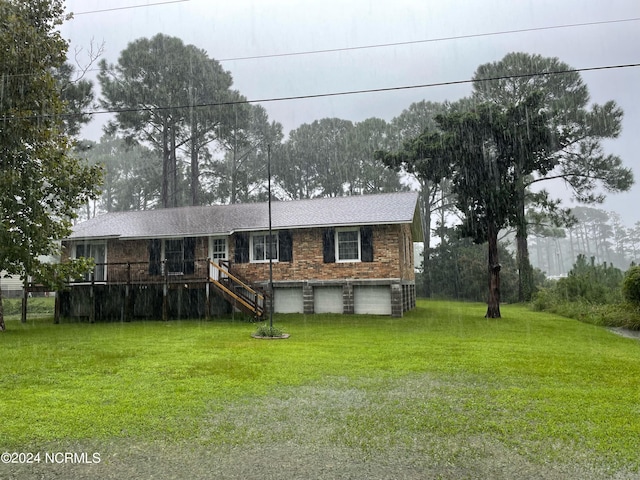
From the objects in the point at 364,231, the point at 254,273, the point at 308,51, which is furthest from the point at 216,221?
the point at 308,51

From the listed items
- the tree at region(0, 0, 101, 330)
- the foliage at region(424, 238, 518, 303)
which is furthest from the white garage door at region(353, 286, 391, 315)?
the foliage at region(424, 238, 518, 303)

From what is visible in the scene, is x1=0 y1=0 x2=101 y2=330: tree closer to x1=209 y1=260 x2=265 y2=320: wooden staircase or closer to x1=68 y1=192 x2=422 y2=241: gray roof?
x1=209 y1=260 x2=265 y2=320: wooden staircase

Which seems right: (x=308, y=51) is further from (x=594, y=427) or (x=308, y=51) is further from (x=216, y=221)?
(x=594, y=427)

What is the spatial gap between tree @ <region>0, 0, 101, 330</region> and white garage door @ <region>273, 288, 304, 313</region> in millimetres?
7340

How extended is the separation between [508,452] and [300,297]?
14.2 meters

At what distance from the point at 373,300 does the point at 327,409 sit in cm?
1212

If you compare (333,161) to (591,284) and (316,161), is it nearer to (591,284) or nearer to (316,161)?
(316,161)

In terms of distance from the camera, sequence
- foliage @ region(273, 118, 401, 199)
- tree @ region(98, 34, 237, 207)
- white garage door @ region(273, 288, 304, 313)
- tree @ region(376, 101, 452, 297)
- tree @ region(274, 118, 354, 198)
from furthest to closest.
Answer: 1. tree @ region(274, 118, 354, 198)
2. foliage @ region(273, 118, 401, 199)
3. tree @ region(376, 101, 452, 297)
4. tree @ region(98, 34, 237, 207)
5. white garage door @ region(273, 288, 304, 313)

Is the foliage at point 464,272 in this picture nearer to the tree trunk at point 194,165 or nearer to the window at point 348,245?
the window at point 348,245

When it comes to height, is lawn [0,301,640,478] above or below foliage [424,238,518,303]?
below

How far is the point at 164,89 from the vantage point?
95.5 ft

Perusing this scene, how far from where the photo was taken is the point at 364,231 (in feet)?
56.4

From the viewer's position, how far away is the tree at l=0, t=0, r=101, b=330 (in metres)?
12.7

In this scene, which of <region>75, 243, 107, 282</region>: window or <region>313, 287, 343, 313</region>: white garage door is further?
<region>75, 243, 107, 282</region>: window
